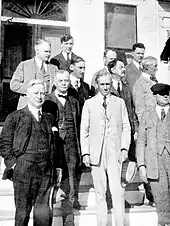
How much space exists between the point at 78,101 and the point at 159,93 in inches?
38.3

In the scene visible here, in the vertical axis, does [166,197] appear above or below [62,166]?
below

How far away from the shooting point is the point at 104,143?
379 centimetres

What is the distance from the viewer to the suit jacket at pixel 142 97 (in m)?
4.54

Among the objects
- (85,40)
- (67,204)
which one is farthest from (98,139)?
(85,40)

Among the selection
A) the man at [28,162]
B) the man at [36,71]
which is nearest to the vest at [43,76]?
the man at [36,71]

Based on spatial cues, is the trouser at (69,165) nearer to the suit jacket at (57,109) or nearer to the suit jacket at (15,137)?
the suit jacket at (57,109)

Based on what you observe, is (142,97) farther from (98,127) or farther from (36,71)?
(36,71)

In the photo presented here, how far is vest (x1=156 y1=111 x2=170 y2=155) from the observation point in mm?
3715

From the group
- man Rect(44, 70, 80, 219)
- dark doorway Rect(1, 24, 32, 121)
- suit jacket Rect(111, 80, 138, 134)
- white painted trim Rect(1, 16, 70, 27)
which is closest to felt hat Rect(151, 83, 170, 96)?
suit jacket Rect(111, 80, 138, 134)

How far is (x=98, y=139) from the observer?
149 inches

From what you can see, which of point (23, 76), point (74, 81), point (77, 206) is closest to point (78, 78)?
point (74, 81)

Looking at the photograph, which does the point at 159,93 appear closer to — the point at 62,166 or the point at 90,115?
the point at 90,115

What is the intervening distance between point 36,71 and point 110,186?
1682 millimetres

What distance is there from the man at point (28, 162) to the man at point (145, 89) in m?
1.62
